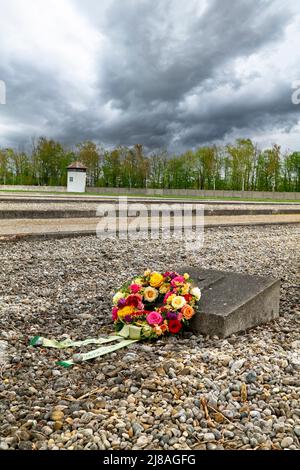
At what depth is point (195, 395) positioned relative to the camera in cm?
249

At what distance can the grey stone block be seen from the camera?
3434 millimetres

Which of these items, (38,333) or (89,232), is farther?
(89,232)

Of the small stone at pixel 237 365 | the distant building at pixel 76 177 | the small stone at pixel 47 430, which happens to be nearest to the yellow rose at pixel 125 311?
the small stone at pixel 237 365

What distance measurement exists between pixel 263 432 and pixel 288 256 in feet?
20.0

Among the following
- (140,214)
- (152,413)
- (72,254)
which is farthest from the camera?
(140,214)

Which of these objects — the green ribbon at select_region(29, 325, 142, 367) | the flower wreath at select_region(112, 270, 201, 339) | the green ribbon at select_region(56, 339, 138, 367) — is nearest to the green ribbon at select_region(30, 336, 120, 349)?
the green ribbon at select_region(29, 325, 142, 367)

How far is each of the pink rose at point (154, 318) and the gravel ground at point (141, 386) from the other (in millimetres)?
172

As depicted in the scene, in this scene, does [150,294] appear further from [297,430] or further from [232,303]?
[297,430]

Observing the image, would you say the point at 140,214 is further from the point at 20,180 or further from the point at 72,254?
the point at 20,180

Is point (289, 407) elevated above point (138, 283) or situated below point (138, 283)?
below

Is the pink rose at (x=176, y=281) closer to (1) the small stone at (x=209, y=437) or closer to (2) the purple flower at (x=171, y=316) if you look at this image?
(2) the purple flower at (x=171, y=316)

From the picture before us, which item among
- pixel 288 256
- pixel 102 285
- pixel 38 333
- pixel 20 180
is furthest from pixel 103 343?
pixel 20 180

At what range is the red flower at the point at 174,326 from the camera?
3430 mm

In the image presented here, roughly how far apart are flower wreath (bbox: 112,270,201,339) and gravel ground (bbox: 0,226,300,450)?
131 millimetres
